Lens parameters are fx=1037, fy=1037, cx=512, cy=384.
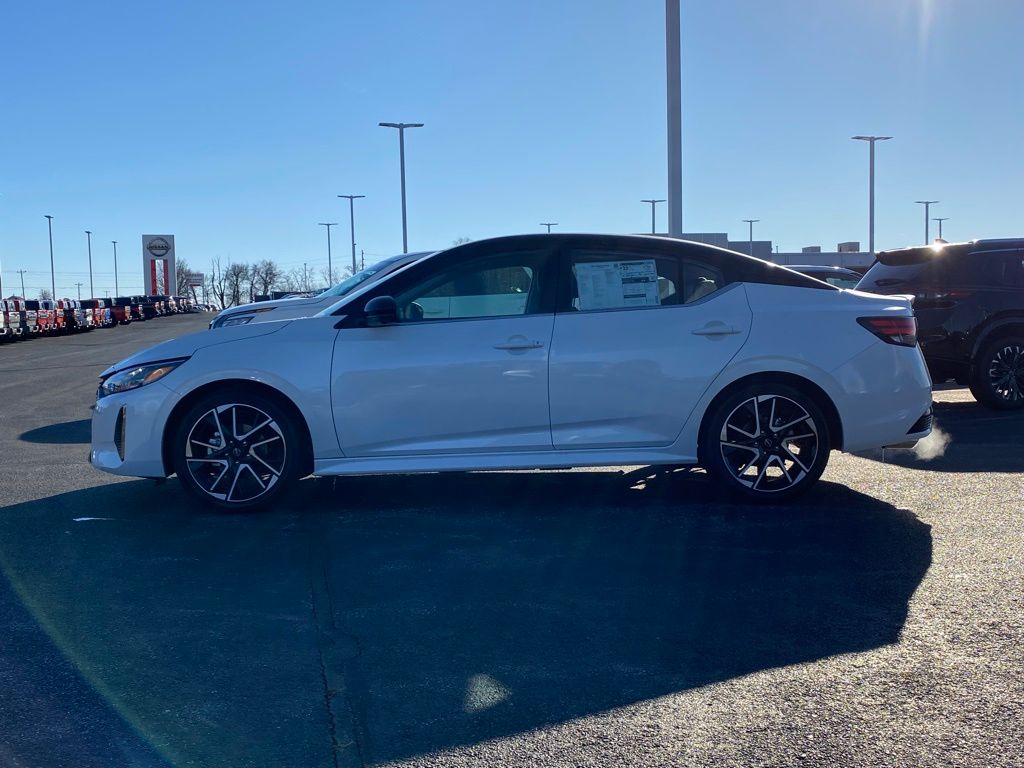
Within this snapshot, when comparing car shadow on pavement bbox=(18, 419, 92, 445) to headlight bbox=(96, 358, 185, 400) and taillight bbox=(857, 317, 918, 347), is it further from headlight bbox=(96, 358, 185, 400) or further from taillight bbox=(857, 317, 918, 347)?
taillight bbox=(857, 317, 918, 347)

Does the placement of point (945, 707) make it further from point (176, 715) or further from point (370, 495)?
point (370, 495)

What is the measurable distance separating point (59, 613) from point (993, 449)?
6900mm

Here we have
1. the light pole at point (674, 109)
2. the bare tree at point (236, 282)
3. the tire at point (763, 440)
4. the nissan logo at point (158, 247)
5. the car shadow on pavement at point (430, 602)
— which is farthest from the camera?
the bare tree at point (236, 282)

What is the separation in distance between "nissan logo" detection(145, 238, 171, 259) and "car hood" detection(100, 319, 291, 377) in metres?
98.3

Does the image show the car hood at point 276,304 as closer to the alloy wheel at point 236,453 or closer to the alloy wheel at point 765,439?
the alloy wheel at point 236,453

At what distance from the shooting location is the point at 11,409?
12.7 meters

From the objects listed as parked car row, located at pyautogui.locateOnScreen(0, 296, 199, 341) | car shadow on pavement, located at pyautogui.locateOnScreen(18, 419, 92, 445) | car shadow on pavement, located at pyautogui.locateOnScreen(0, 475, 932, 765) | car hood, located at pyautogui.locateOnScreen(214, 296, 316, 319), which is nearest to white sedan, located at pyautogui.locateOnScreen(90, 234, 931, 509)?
car shadow on pavement, located at pyautogui.locateOnScreen(0, 475, 932, 765)

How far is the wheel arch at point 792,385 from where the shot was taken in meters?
6.22

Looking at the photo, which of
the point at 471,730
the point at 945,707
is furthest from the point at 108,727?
the point at 945,707

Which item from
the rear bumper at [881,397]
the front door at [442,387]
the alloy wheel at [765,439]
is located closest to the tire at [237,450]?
the front door at [442,387]

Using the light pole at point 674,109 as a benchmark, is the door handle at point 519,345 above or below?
below

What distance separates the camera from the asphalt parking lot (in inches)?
123

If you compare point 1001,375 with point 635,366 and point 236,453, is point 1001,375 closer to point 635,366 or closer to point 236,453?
point 635,366

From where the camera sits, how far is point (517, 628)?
4.09m
